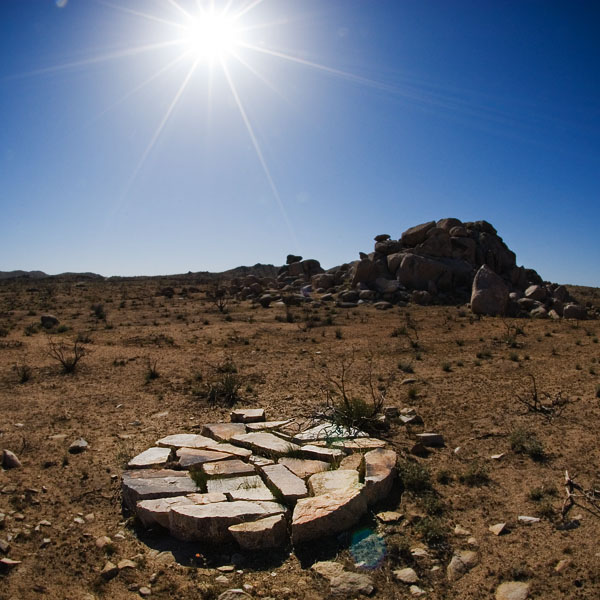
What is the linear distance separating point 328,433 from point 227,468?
1614 millimetres

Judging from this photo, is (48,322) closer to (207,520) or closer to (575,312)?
(207,520)

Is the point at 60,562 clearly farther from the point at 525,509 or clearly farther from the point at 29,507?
the point at 525,509

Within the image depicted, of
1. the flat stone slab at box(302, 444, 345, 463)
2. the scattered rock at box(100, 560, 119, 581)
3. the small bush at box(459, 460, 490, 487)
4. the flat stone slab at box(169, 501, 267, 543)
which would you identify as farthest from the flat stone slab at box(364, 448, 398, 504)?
the scattered rock at box(100, 560, 119, 581)

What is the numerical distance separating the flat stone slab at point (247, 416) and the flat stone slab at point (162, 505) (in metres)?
2.29

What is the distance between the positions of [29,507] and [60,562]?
105cm

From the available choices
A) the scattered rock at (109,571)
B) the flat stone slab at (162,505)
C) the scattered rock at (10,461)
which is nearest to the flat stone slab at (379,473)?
the flat stone slab at (162,505)

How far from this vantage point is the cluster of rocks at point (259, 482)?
4.17 meters

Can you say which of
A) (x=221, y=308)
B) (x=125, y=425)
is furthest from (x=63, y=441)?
(x=221, y=308)

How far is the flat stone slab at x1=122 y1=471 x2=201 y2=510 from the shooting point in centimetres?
467

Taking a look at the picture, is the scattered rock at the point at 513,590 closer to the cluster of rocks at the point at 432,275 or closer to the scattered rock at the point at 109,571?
the scattered rock at the point at 109,571

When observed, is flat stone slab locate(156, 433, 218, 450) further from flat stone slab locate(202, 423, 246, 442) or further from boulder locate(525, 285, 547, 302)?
boulder locate(525, 285, 547, 302)

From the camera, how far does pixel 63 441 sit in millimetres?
6250

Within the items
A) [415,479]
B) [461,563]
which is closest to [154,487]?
[415,479]

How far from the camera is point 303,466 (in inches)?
210
